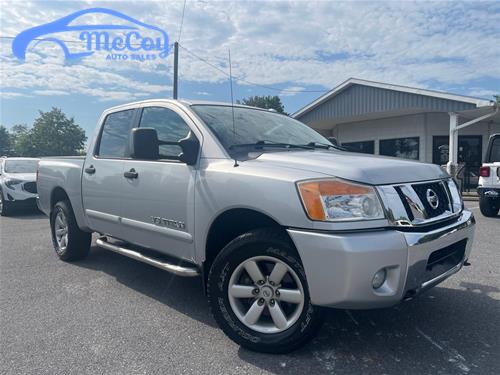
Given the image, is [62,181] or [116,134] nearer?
[116,134]

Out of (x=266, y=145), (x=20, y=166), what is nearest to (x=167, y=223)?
(x=266, y=145)

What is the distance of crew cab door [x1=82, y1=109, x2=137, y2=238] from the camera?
4.06 meters

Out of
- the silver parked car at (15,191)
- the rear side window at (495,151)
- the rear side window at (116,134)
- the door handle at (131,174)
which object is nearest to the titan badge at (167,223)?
the door handle at (131,174)

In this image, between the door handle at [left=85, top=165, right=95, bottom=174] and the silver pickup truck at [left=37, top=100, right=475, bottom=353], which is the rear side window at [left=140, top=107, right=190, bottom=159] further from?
the door handle at [left=85, top=165, right=95, bottom=174]

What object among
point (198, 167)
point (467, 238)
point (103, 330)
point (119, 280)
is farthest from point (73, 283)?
point (467, 238)

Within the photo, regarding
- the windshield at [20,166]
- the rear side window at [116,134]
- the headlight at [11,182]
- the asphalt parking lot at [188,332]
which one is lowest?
the asphalt parking lot at [188,332]

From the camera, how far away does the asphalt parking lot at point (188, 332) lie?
2.61 meters

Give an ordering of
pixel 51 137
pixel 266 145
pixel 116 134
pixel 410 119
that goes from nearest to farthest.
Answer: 1. pixel 266 145
2. pixel 116 134
3. pixel 410 119
4. pixel 51 137

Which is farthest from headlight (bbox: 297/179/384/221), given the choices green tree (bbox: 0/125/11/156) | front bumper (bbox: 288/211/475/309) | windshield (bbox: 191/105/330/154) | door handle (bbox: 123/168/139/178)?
green tree (bbox: 0/125/11/156)

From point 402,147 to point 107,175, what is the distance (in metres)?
16.6

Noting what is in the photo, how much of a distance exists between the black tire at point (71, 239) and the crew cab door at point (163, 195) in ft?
4.38

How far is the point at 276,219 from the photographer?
257 cm

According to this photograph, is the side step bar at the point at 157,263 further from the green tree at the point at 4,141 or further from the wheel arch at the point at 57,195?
the green tree at the point at 4,141

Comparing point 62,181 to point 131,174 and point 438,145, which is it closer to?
point 131,174
